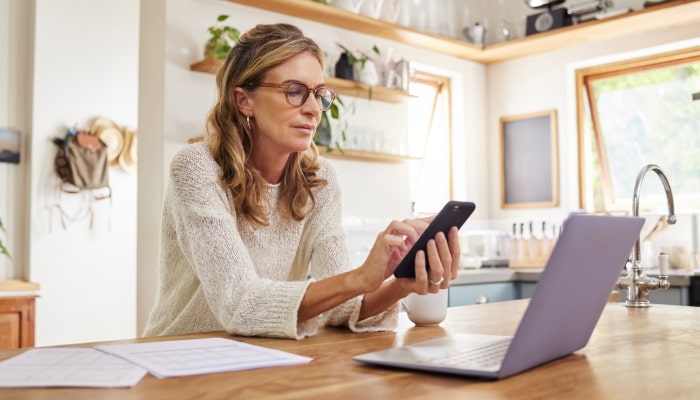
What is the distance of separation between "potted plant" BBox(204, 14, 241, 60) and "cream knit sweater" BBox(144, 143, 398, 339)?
5.70ft

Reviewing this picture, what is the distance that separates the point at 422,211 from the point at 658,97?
5.61ft

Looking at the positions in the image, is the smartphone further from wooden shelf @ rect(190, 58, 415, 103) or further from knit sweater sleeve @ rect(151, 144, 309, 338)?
wooden shelf @ rect(190, 58, 415, 103)

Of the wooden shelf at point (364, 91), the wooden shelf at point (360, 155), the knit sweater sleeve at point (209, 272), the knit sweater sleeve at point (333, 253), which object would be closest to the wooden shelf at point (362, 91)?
the wooden shelf at point (364, 91)

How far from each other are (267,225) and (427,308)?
0.45 meters

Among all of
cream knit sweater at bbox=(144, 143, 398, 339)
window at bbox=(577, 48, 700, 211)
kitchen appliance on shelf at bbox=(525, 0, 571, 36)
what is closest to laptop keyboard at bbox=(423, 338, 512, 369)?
cream knit sweater at bbox=(144, 143, 398, 339)

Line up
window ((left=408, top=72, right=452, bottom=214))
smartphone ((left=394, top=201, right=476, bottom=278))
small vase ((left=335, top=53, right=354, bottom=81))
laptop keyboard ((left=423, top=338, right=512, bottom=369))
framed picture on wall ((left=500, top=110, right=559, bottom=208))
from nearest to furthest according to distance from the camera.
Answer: laptop keyboard ((left=423, top=338, right=512, bottom=369)), smartphone ((left=394, top=201, right=476, bottom=278)), small vase ((left=335, top=53, right=354, bottom=81)), framed picture on wall ((left=500, top=110, right=559, bottom=208)), window ((left=408, top=72, right=452, bottom=214))

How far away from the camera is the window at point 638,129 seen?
442 centimetres

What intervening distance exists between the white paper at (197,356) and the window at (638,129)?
3940mm

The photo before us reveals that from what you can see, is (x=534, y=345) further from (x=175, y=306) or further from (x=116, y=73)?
(x=116, y=73)

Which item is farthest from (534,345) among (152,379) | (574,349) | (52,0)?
(52,0)

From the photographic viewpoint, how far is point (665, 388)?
89 cm

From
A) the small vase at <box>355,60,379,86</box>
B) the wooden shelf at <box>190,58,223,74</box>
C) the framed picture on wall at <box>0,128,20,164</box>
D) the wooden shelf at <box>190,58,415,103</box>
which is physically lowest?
the framed picture on wall at <box>0,128,20,164</box>

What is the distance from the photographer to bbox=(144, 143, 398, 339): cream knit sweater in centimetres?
137

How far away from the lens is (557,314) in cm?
98
